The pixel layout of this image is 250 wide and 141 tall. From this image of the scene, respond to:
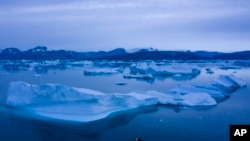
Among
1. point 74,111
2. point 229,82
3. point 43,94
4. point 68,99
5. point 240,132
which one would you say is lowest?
point 229,82

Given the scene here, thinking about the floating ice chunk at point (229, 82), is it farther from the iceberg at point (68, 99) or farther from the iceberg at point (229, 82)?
the iceberg at point (68, 99)

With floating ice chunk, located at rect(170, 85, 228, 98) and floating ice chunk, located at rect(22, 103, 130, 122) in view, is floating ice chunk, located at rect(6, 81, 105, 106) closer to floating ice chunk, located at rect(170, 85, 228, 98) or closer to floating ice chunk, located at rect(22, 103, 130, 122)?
floating ice chunk, located at rect(22, 103, 130, 122)

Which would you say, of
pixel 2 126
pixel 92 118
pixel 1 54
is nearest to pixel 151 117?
pixel 92 118

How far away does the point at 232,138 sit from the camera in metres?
2.37

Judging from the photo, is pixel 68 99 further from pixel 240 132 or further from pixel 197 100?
pixel 240 132

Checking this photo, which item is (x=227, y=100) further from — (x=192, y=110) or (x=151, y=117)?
(x=151, y=117)

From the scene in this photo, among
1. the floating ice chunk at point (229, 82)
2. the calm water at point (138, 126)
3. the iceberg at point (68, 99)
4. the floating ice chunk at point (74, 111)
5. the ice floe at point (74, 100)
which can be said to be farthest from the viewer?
the floating ice chunk at point (229, 82)

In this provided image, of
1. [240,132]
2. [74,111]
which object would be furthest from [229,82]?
[240,132]

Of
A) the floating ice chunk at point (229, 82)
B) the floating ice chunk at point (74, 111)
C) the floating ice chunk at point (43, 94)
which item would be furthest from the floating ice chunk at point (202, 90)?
the floating ice chunk at point (43, 94)

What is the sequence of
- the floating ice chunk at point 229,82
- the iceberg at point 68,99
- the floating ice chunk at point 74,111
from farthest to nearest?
the floating ice chunk at point 229,82, the iceberg at point 68,99, the floating ice chunk at point 74,111

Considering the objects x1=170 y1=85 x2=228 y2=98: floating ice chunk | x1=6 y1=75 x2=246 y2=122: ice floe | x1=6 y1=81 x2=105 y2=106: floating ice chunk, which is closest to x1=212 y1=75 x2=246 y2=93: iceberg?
x1=170 y1=85 x2=228 y2=98: floating ice chunk

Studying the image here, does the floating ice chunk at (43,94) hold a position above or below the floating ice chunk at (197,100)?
above

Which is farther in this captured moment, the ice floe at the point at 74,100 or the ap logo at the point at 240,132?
the ice floe at the point at 74,100

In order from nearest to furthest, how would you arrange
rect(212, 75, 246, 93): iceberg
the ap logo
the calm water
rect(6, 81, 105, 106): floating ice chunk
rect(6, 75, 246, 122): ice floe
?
1. the ap logo
2. the calm water
3. rect(6, 75, 246, 122): ice floe
4. rect(6, 81, 105, 106): floating ice chunk
5. rect(212, 75, 246, 93): iceberg
